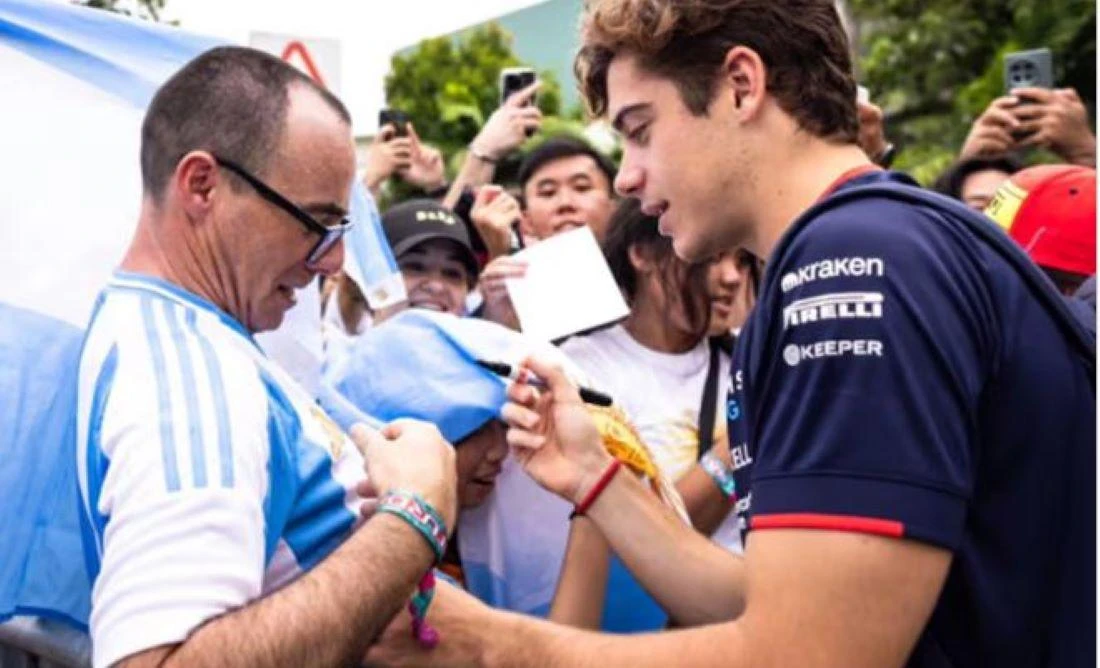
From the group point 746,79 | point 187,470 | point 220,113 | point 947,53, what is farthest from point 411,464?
point 947,53

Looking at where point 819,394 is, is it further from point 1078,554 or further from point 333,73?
point 333,73

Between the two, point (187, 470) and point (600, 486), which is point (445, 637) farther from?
point (600, 486)

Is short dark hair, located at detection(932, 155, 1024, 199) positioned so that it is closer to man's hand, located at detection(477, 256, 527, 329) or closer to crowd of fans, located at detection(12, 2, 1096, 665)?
crowd of fans, located at detection(12, 2, 1096, 665)

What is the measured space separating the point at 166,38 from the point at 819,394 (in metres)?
2.09

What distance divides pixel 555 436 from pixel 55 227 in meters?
1.08

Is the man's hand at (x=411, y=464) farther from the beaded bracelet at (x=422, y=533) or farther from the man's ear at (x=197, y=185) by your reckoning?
the man's ear at (x=197, y=185)

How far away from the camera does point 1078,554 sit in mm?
1923

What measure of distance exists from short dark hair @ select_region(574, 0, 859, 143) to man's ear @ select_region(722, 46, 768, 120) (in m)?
0.02

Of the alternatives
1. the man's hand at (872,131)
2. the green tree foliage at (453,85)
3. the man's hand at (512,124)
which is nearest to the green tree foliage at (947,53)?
the green tree foliage at (453,85)

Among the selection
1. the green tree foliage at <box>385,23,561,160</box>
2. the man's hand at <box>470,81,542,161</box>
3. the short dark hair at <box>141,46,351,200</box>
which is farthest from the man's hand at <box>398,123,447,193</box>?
the green tree foliage at <box>385,23,561,160</box>

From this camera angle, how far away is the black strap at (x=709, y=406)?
425 centimetres

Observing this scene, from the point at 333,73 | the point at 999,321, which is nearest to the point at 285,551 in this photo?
the point at 999,321

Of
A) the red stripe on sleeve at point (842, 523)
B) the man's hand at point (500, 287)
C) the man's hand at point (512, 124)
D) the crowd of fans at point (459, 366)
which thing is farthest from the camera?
the man's hand at point (512, 124)

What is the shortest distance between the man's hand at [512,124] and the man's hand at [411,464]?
11.8 feet
